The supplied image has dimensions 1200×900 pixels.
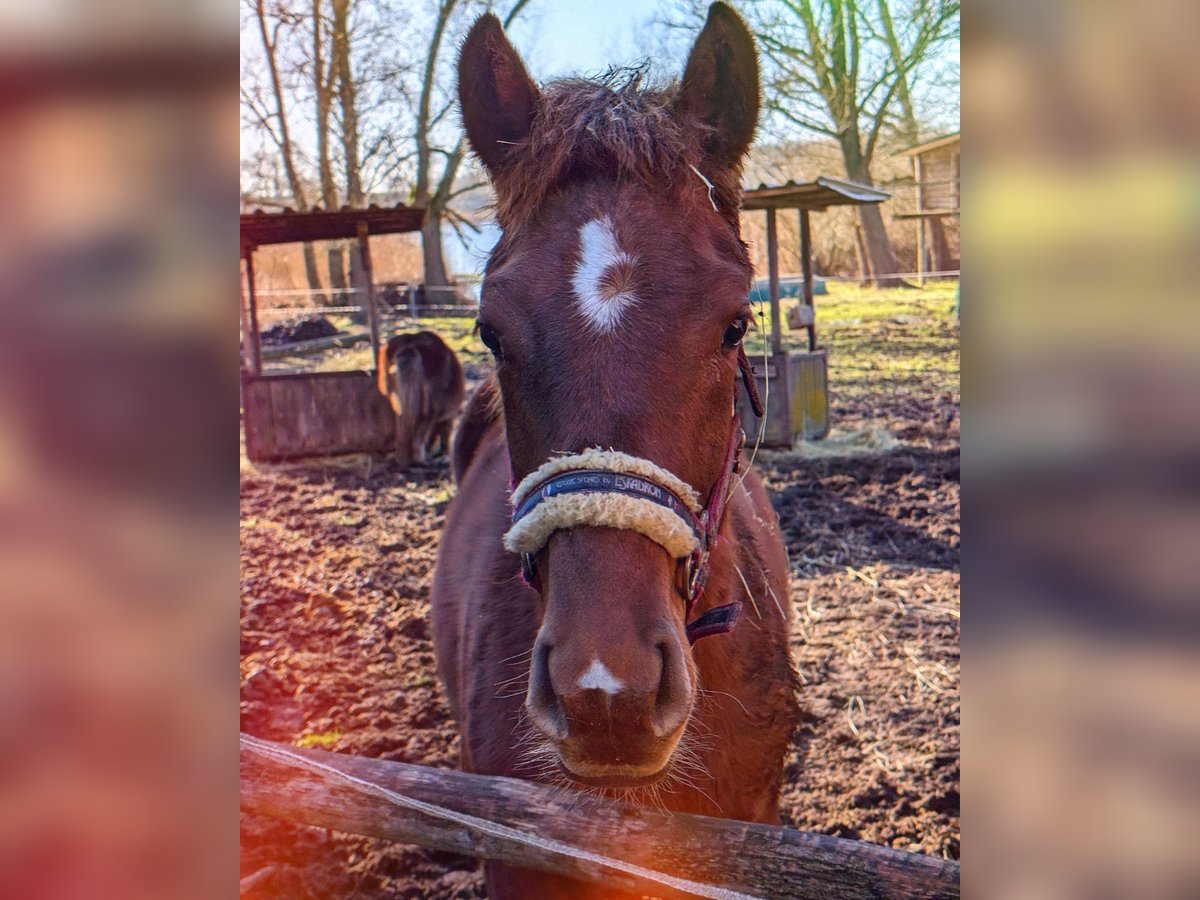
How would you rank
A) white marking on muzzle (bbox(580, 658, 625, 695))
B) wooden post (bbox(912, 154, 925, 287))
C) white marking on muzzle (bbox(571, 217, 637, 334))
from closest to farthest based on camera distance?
white marking on muzzle (bbox(580, 658, 625, 695)), white marking on muzzle (bbox(571, 217, 637, 334)), wooden post (bbox(912, 154, 925, 287))

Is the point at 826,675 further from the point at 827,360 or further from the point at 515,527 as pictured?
the point at 827,360

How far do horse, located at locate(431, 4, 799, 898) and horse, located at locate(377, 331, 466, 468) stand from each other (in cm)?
405

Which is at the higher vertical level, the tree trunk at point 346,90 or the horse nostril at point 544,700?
the tree trunk at point 346,90

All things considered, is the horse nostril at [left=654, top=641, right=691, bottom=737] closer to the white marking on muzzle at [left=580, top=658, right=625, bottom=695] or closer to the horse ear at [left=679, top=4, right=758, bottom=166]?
the white marking on muzzle at [left=580, top=658, right=625, bottom=695]

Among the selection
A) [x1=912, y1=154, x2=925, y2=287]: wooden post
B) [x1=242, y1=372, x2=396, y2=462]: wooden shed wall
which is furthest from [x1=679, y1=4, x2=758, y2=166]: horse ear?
[x1=242, y1=372, x2=396, y2=462]: wooden shed wall

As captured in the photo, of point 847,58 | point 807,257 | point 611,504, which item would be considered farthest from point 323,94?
point 807,257

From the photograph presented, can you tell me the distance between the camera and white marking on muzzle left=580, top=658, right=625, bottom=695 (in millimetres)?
1061

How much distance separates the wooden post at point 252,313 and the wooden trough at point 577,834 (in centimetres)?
358

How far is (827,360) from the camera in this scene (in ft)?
18.1

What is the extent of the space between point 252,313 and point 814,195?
357cm

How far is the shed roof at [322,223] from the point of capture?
448 cm
